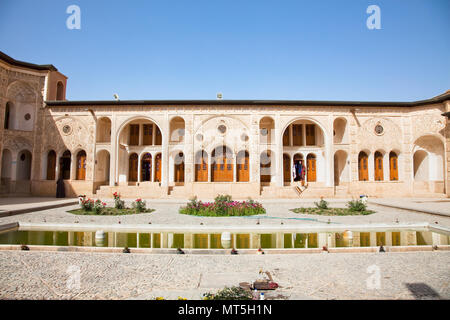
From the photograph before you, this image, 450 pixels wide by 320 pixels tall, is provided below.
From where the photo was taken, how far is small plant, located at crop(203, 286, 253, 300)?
10.4 feet

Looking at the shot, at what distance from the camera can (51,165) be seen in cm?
1952

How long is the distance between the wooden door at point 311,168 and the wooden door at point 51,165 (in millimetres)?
20734

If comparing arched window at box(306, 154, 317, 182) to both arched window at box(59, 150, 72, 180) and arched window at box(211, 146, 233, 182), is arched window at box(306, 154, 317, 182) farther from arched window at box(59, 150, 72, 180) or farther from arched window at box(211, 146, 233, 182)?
arched window at box(59, 150, 72, 180)

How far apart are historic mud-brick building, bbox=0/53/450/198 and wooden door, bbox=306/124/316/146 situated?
195cm

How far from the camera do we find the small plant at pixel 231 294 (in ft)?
10.4

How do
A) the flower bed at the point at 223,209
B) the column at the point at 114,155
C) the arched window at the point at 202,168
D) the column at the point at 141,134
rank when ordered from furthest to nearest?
1. the column at the point at 141,134
2. the arched window at the point at 202,168
3. the column at the point at 114,155
4. the flower bed at the point at 223,209

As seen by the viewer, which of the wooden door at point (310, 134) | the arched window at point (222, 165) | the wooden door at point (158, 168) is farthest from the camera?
the wooden door at point (310, 134)

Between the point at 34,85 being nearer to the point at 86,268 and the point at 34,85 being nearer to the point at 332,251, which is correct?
the point at 86,268

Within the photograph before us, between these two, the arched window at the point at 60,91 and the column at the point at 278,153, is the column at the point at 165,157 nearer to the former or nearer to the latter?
the column at the point at 278,153

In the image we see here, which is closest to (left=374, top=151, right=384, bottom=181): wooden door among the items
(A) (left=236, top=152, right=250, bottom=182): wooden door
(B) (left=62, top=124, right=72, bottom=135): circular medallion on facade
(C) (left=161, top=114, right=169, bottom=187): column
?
(A) (left=236, top=152, right=250, bottom=182): wooden door

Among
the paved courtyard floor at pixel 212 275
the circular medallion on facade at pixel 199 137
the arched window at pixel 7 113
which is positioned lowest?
the paved courtyard floor at pixel 212 275

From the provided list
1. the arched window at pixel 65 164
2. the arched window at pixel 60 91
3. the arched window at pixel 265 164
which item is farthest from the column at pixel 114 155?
the arched window at pixel 265 164

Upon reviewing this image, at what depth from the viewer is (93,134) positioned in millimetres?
18953

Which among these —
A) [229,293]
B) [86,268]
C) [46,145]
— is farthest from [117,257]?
[46,145]
